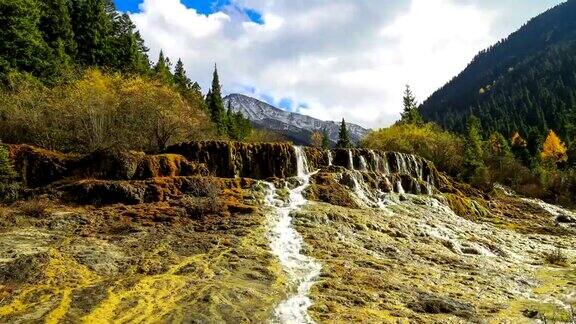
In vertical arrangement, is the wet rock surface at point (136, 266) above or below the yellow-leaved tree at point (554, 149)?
below

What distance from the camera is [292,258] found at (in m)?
18.5

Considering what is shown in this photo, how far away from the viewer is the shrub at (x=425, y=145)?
2574 inches

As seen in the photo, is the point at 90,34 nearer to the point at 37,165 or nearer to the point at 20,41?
the point at 20,41

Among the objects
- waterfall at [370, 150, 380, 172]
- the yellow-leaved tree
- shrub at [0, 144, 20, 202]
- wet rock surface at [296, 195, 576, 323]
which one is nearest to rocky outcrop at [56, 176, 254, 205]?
shrub at [0, 144, 20, 202]

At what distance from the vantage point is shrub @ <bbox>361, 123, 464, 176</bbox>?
65375 mm

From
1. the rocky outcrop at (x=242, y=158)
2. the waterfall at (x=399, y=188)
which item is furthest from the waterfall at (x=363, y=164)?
the rocky outcrop at (x=242, y=158)

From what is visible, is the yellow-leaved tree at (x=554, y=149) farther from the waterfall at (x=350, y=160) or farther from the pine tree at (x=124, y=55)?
the pine tree at (x=124, y=55)

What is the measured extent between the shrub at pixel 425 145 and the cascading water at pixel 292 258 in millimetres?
38676

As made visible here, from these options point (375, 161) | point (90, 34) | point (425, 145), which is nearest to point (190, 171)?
point (375, 161)

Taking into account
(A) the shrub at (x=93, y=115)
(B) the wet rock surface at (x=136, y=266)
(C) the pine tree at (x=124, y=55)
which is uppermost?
(C) the pine tree at (x=124, y=55)

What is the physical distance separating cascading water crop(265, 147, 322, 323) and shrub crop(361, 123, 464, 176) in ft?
127

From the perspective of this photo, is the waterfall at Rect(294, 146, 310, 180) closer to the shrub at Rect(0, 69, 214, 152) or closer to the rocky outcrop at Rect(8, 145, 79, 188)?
the shrub at Rect(0, 69, 214, 152)

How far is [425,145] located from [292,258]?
173ft

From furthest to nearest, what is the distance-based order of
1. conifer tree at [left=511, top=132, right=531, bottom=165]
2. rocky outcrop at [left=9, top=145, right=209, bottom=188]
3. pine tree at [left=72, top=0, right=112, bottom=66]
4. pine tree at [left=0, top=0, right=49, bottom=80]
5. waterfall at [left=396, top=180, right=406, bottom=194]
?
conifer tree at [left=511, top=132, right=531, bottom=165]
pine tree at [left=72, top=0, right=112, bottom=66]
pine tree at [left=0, top=0, right=49, bottom=80]
waterfall at [left=396, top=180, right=406, bottom=194]
rocky outcrop at [left=9, top=145, right=209, bottom=188]
